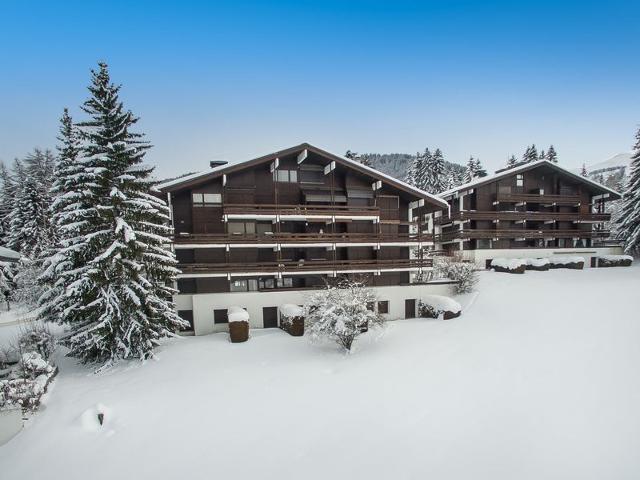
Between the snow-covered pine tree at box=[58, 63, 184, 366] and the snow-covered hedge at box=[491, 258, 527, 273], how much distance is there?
3166 centimetres

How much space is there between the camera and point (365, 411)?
12.6 meters

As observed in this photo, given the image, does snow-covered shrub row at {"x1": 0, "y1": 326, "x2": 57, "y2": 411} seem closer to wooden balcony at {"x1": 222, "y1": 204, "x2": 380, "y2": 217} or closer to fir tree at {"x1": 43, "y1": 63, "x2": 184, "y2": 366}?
fir tree at {"x1": 43, "y1": 63, "x2": 184, "y2": 366}

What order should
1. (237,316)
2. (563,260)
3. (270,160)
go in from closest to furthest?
(237,316)
(270,160)
(563,260)

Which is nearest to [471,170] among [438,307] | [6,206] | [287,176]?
[438,307]

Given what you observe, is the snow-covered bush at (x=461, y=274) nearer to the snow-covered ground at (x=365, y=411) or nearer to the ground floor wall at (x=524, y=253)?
the snow-covered ground at (x=365, y=411)

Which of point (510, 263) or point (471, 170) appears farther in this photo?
point (471, 170)

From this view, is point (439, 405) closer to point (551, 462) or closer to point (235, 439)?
point (551, 462)

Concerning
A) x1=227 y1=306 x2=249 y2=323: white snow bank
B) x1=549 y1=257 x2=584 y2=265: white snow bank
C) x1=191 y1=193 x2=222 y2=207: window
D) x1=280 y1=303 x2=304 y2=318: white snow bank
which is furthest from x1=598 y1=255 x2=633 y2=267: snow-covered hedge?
x1=191 y1=193 x2=222 y2=207: window

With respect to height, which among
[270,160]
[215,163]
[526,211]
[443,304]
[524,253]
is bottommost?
[443,304]

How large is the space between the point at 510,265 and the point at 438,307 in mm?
13263

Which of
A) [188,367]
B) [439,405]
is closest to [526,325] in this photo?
[439,405]

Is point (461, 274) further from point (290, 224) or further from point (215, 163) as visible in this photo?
point (215, 163)

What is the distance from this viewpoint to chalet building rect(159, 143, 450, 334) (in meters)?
22.9

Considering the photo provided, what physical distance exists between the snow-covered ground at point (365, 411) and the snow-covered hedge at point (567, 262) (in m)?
15.3
